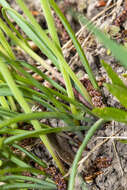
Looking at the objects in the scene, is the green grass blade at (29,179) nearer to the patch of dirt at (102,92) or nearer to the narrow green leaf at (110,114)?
the patch of dirt at (102,92)

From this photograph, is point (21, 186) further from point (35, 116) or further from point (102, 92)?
point (102, 92)

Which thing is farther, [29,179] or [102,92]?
[102,92]

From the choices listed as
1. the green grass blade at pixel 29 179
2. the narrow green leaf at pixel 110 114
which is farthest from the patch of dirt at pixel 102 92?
the narrow green leaf at pixel 110 114

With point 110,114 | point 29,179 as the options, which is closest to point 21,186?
point 29,179

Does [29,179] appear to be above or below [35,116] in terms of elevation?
below

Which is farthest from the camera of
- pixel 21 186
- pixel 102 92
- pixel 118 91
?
pixel 102 92

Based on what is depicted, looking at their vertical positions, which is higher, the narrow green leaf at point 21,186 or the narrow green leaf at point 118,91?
the narrow green leaf at point 118,91

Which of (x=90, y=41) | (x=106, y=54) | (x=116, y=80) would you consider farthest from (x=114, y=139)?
(x=90, y=41)

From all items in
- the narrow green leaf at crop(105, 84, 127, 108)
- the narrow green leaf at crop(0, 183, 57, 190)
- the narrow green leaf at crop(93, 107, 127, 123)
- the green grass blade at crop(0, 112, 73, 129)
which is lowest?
the narrow green leaf at crop(0, 183, 57, 190)

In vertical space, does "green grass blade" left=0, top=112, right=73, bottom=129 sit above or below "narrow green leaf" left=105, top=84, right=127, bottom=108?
below

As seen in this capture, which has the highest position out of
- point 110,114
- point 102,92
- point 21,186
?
point 102,92

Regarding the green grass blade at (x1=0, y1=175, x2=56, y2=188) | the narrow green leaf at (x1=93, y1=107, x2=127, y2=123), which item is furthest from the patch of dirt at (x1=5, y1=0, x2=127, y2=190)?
the narrow green leaf at (x1=93, y1=107, x2=127, y2=123)

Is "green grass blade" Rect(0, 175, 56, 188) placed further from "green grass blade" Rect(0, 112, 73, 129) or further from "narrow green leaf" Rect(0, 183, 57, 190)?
"green grass blade" Rect(0, 112, 73, 129)
